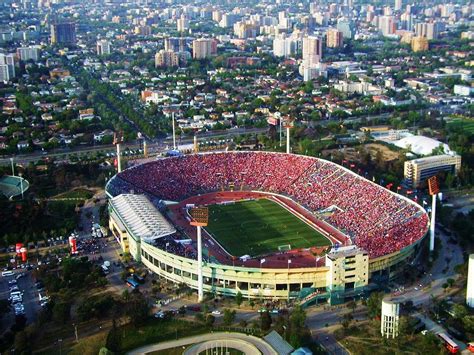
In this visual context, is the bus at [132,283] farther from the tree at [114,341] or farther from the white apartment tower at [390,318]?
the white apartment tower at [390,318]

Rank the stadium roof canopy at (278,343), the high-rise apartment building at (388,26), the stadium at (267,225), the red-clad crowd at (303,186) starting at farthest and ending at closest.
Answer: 1. the high-rise apartment building at (388,26)
2. the red-clad crowd at (303,186)
3. the stadium at (267,225)
4. the stadium roof canopy at (278,343)

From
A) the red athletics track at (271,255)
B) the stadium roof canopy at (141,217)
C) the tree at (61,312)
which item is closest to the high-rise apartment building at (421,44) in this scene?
the red athletics track at (271,255)

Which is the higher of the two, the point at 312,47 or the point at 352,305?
the point at 312,47

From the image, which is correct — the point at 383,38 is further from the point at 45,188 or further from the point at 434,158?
the point at 45,188

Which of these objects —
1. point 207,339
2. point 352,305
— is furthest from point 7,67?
point 352,305

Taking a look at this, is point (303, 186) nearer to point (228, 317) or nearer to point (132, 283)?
point (132, 283)

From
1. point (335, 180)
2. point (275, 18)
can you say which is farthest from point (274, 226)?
point (275, 18)
